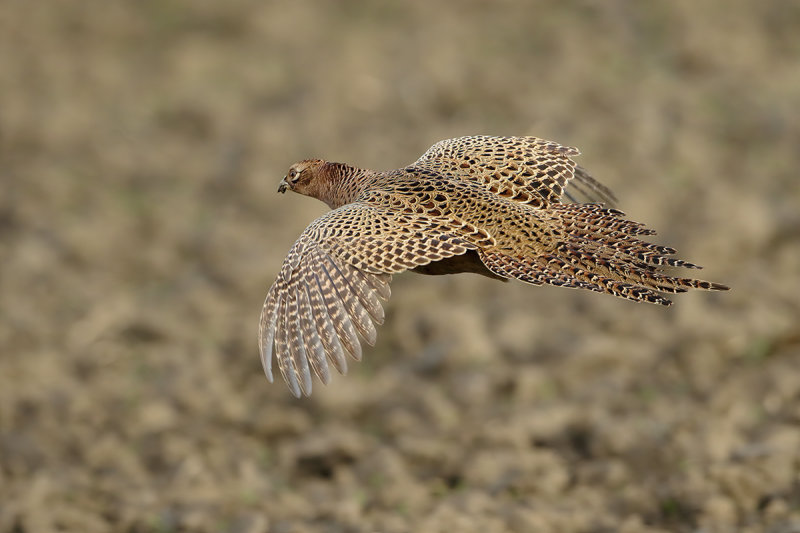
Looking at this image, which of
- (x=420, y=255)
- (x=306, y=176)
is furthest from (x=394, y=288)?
(x=420, y=255)

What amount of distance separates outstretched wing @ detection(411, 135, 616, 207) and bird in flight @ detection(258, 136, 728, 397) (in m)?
0.15

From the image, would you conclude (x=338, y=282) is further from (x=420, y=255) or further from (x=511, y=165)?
(x=511, y=165)

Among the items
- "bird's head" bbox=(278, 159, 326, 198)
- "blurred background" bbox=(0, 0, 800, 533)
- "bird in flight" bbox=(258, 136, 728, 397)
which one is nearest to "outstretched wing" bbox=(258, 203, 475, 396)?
"bird in flight" bbox=(258, 136, 728, 397)

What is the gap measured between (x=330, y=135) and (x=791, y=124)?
462cm

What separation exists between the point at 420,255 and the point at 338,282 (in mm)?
440

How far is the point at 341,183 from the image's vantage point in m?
6.73

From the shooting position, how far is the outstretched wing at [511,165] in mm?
6672

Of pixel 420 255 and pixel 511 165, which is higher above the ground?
pixel 511 165

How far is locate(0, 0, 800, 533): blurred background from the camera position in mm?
9000

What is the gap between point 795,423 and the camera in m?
9.14

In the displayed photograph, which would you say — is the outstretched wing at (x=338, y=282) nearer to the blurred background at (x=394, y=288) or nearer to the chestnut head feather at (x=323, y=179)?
the chestnut head feather at (x=323, y=179)

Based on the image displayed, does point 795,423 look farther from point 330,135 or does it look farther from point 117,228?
point 117,228

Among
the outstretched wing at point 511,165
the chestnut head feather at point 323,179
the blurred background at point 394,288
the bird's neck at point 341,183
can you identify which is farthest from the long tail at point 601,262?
the blurred background at point 394,288

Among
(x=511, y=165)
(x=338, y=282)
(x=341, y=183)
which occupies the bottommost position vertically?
(x=338, y=282)
